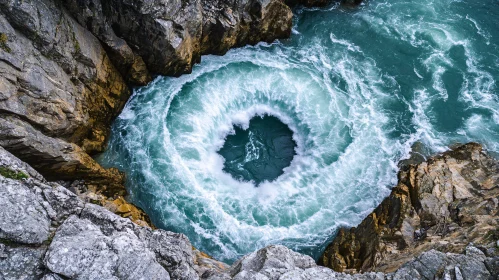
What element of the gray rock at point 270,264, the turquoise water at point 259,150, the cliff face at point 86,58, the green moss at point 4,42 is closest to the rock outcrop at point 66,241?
the gray rock at point 270,264

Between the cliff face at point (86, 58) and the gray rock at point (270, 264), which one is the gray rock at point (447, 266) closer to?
the gray rock at point (270, 264)

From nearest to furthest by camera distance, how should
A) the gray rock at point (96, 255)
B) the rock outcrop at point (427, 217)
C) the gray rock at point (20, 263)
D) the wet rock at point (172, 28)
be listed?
the gray rock at point (20, 263) → the gray rock at point (96, 255) → the rock outcrop at point (427, 217) → the wet rock at point (172, 28)

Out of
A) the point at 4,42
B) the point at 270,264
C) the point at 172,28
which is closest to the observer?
the point at 270,264

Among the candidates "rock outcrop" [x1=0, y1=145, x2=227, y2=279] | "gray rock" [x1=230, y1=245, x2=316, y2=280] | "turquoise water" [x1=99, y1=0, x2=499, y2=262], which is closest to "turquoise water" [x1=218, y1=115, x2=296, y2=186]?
"turquoise water" [x1=99, y1=0, x2=499, y2=262]

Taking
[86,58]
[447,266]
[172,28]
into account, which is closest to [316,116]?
[172,28]

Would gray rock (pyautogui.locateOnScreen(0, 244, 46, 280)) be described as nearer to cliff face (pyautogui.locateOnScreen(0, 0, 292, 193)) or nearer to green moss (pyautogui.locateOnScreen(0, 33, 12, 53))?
cliff face (pyautogui.locateOnScreen(0, 0, 292, 193))

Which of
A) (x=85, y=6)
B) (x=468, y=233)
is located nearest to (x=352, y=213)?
(x=468, y=233)

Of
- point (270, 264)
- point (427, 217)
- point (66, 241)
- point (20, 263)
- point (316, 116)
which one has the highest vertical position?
point (316, 116)

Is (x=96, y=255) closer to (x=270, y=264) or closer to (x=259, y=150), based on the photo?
(x=270, y=264)
